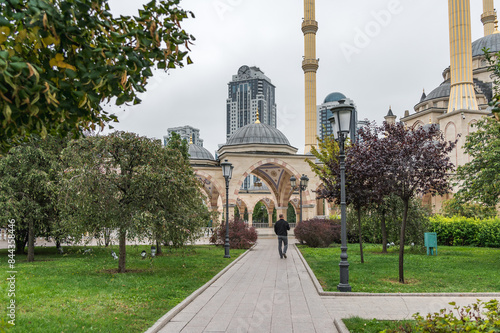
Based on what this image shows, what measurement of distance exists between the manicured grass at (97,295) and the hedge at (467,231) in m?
14.1

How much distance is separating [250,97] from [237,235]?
76.2 meters

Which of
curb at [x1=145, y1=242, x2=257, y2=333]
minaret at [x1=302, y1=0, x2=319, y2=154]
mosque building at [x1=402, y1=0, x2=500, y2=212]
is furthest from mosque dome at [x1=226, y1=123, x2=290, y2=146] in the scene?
curb at [x1=145, y1=242, x2=257, y2=333]

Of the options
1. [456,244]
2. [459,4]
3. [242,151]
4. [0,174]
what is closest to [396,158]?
[0,174]

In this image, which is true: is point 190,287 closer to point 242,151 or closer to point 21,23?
point 21,23

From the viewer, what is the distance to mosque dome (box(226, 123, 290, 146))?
123ft

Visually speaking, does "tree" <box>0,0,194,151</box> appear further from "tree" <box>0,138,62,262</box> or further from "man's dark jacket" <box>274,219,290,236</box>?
"man's dark jacket" <box>274,219,290,236</box>

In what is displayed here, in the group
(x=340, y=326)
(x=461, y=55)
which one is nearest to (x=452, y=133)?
(x=461, y=55)

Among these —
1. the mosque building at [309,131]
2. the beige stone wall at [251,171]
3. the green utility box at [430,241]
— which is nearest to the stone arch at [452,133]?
the mosque building at [309,131]

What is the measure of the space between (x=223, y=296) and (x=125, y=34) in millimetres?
6095

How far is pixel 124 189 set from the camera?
412 inches

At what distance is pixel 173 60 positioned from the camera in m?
3.43

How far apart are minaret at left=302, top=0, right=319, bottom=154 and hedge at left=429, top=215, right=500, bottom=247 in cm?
2275

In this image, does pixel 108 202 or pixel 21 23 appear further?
pixel 108 202

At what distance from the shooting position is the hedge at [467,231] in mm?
20438
